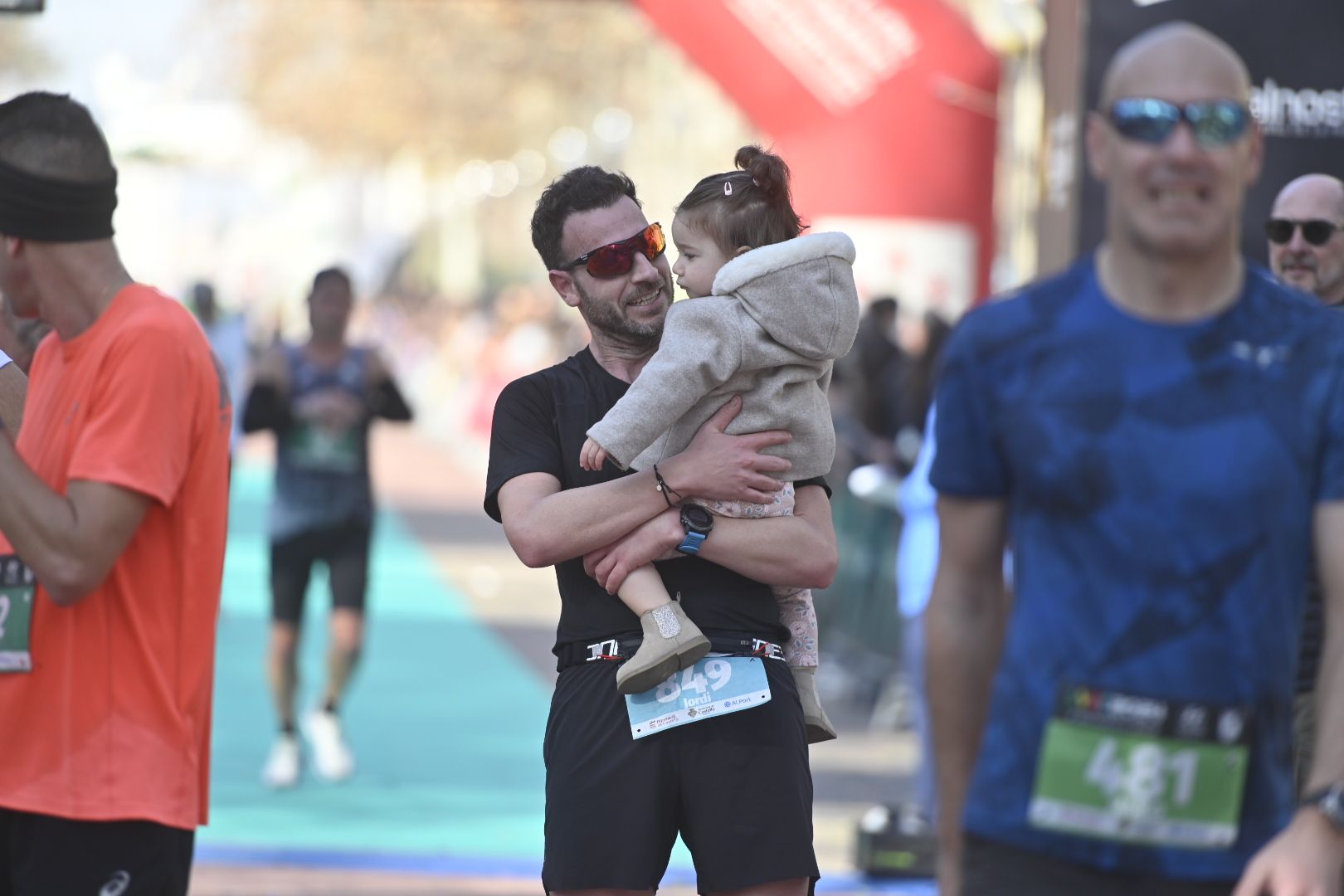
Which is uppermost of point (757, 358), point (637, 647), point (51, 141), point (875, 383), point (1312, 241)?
point (875, 383)

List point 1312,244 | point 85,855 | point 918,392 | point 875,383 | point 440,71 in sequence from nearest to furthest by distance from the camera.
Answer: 1. point 85,855
2. point 1312,244
3. point 918,392
4. point 875,383
5. point 440,71

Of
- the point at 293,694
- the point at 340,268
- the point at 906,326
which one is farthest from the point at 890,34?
the point at 293,694

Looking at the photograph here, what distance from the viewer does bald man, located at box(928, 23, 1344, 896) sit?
2838 millimetres

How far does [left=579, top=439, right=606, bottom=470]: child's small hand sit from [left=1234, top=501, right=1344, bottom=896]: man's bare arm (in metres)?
1.38

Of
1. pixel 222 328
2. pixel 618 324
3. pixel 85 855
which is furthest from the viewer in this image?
pixel 222 328

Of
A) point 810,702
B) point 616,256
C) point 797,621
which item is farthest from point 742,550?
point 616,256

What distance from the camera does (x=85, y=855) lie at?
3531 millimetres

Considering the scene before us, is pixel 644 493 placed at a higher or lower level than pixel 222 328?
lower

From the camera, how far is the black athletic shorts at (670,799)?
3.93m

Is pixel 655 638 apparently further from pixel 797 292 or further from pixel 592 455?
pixel 797 292

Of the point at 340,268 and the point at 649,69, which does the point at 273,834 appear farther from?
the point at 649,69

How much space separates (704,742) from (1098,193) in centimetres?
385

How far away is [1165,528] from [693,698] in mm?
1319

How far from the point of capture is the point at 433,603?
16.4 m
